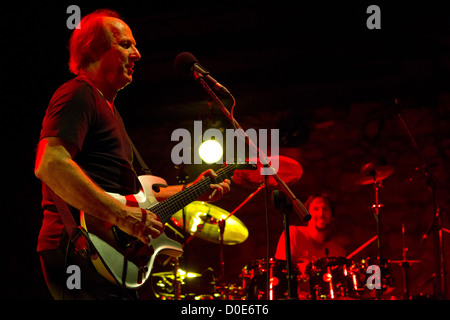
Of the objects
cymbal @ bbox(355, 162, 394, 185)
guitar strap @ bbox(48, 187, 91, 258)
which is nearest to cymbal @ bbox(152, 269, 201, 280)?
cymbal @ bbox(355, 162, 394, 185)

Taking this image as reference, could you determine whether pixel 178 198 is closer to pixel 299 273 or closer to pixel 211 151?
pixel 299 273

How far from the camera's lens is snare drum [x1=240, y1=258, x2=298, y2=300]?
4445mm

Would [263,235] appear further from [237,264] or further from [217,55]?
[217,55]


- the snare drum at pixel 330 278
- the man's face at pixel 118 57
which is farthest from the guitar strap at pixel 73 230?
the snare drum at pixel 330 278

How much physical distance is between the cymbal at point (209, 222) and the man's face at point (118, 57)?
2709mm

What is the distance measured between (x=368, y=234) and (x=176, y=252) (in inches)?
172

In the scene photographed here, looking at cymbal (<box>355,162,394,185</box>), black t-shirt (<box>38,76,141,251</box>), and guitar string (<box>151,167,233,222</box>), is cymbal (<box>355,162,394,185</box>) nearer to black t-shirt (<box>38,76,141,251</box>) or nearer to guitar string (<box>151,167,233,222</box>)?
guitar string (<box>151,167,233,222</box>)

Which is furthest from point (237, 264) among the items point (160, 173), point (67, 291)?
point (67, 291)

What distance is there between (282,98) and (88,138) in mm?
4712

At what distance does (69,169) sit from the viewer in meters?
1.87

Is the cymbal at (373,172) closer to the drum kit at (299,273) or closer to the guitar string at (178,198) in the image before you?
the drum kit at (299,273)

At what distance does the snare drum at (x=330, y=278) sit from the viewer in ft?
15.3

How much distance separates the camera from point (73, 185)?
1.86m

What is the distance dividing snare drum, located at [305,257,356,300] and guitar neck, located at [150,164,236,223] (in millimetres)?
2190
